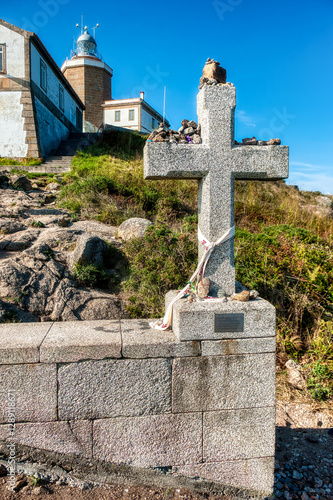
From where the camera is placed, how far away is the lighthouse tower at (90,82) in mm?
27000

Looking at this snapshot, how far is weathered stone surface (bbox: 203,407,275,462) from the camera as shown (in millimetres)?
2582

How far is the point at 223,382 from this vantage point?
257 cm

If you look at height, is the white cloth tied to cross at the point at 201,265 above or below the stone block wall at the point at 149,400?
above

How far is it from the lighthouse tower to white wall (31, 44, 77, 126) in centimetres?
488

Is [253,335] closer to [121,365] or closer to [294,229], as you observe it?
[121,365]

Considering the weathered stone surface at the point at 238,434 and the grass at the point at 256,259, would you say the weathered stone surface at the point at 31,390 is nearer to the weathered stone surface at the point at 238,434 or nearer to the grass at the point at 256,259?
the weathered stone surface at the point at 238,434

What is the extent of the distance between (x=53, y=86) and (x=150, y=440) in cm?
1948

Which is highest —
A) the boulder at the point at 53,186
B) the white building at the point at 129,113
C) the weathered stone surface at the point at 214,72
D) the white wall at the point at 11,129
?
the white building at the point at 129,113

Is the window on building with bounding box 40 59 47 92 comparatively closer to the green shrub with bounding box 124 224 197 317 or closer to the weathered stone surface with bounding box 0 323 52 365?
the green shrub with bounding box 124 224 197 317

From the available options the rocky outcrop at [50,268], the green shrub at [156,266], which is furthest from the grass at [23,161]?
the green shrub at [156,266]

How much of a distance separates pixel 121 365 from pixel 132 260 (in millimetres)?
4010

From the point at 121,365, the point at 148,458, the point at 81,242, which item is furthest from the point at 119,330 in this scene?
the point at 81,242

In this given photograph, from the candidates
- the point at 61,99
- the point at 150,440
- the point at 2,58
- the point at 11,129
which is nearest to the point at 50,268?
the point at 150,440

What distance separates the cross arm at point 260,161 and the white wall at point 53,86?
1573 centimetres
